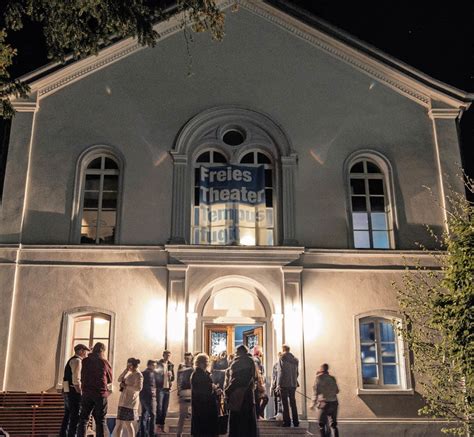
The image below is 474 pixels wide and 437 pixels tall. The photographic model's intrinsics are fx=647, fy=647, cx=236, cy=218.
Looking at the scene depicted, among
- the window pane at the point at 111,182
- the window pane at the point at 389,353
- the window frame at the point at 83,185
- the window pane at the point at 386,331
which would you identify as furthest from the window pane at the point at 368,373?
the window pane at the point at 111,182

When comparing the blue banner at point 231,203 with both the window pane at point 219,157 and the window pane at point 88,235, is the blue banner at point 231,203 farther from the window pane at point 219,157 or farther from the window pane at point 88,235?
the window pane at point 88,235

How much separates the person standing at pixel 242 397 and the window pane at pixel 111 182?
8355 mm

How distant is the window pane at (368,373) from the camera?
15727 mm

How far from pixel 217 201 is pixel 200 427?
26.4ft

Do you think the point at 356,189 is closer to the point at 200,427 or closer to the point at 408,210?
the point at 408,210

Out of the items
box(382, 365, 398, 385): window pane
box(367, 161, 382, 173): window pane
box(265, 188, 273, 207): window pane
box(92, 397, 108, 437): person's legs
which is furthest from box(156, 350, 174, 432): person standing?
box(367, 161, 382, 173): window pane

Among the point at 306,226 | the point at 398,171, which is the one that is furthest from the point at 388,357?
the point at 398,171

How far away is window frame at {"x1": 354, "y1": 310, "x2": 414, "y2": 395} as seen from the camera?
50.4ft

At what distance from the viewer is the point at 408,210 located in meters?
16.9

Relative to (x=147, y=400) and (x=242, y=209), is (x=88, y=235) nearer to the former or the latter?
(x=242, y=209)

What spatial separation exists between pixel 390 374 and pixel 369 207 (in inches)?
171

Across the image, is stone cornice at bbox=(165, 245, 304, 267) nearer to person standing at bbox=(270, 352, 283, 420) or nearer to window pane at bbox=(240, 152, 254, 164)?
person standing at bbox=(270, 352, 283, 420)

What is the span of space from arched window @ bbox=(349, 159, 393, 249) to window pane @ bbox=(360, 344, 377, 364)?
257 centimetres

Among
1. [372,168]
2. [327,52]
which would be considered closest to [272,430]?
[372,168]
